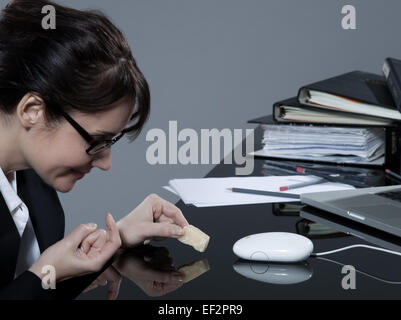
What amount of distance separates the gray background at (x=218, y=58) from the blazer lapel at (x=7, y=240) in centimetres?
145

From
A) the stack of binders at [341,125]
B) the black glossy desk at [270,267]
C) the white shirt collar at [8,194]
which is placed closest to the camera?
the black glossy desk at [270,267]

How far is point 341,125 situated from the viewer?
127 cm

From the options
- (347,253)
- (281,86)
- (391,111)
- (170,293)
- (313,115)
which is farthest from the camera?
(281,86)

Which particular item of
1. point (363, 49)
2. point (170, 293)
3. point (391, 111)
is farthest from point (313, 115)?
point (363, 49)

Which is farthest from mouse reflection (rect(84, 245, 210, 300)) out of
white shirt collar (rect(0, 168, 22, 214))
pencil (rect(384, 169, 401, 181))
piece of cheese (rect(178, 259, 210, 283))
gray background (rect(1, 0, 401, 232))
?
gray background (rect(1, 0, 401, 232))

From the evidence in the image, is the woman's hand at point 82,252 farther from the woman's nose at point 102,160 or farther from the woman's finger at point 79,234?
the woman's nose at point 102,160

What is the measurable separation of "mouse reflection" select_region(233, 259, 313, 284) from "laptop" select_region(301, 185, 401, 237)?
0.50 feet

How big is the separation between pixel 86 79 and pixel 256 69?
1.73 m

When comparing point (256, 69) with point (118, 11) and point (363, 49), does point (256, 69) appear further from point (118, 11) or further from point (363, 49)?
point (118, 11)

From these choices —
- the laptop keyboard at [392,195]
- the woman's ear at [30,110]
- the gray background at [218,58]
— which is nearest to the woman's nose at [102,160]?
the woman's ear at [30,110]

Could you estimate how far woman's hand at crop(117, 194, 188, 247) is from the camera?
760 millimetres

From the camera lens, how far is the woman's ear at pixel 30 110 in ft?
2.84

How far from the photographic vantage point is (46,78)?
861 millimetres

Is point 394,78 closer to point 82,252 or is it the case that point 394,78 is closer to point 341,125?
point 341,125
